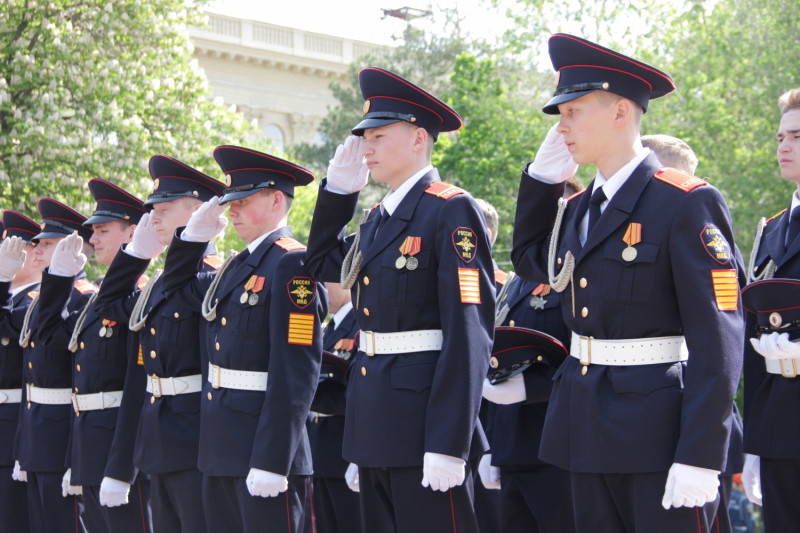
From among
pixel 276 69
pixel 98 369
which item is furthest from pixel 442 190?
pixel 276 69

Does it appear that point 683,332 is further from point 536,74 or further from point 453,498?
point 536,74

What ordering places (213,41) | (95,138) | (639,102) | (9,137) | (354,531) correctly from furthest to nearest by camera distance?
(213,41)
(95,138)
(9,137)
(354,531)
(639,102)

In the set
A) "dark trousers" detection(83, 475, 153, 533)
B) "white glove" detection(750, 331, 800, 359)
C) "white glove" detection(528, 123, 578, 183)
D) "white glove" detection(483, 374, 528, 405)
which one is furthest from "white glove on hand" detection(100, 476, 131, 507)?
"white glove" detection(750, 331, 800, 359)

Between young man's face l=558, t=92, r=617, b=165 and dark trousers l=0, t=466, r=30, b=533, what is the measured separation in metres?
5.02

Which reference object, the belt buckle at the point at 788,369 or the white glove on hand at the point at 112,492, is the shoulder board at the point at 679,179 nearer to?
the belt buckle at the point at 788,369

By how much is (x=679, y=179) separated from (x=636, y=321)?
1.60ft

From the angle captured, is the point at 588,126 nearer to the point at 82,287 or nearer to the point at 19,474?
the point at 82,287

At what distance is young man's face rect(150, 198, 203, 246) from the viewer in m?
5.12

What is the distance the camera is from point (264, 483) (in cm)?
389

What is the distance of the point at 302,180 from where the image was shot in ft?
15.3

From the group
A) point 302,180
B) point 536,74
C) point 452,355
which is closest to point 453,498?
point 452,355

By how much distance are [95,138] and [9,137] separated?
1.37m

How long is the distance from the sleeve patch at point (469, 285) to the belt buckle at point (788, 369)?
123cm

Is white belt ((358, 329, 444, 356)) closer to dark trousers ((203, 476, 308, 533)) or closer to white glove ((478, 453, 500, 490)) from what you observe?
dark trousers ((203, 476, 308, 533))
